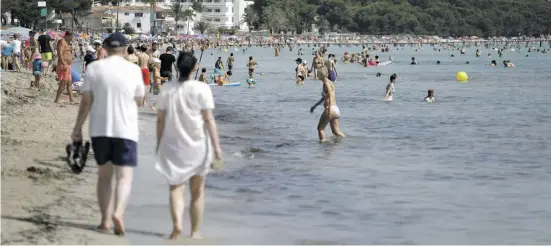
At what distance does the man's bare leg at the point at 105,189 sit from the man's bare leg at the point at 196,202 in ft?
2.11

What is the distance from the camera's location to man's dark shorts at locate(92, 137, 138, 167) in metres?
7.27

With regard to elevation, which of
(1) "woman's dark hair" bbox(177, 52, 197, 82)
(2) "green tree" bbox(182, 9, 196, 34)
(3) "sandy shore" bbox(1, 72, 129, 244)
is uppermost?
(1) "woman's dark hair" bbox(177, 52, 197, 82)

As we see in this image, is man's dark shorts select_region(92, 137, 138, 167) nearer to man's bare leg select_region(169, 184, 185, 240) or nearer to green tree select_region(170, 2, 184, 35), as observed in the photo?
man's bare leg select_region(169, 184, 185, 240)

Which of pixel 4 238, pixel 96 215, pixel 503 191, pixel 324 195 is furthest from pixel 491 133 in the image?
pixel 4 238

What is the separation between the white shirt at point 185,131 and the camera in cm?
734

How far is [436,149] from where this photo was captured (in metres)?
17.7

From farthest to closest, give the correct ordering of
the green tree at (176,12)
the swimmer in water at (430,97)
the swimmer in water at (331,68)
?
the green tree at (176,12) < the swimmer in water at (430,97) < the swimmer in water at (331,68)

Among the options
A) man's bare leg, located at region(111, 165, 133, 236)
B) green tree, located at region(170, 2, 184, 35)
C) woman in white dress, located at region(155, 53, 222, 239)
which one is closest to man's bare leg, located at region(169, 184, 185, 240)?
woman in white dress, located at region(155, 53, 222, 239)

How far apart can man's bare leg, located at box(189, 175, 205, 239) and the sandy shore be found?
58 cm

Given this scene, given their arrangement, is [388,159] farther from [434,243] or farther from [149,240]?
[149,240]

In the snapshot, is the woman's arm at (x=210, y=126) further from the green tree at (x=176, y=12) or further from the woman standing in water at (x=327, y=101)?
the green tree at (x=176, y=12)

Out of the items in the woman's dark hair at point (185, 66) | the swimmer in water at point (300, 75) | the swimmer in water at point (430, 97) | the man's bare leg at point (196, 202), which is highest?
the woman's dark hair at point (185, 66)


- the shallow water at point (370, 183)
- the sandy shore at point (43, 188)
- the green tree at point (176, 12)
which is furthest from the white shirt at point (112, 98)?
the green tree at point (176, 12)

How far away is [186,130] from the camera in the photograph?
7355 mm
